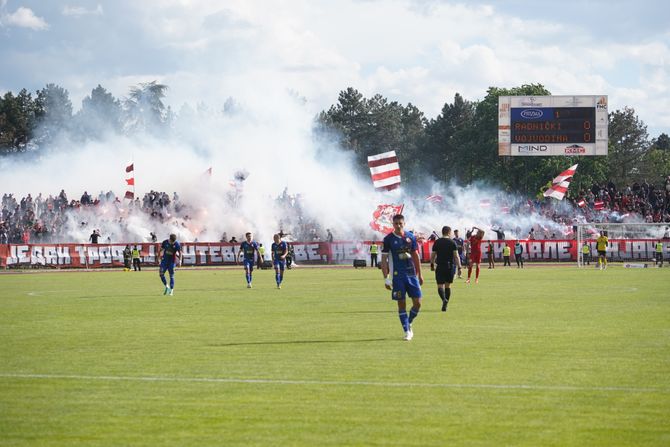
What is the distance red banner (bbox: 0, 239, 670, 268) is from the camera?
5809 centimetres

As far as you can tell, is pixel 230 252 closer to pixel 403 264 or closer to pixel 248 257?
pixel 248 257

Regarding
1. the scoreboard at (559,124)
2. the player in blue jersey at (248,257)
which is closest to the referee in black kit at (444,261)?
the player in blue jersey at (248,257)

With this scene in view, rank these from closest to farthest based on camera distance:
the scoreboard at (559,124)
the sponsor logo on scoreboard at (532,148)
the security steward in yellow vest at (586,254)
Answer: the scoreboard at (559,124) → the sponsor logo on scoreboard at (532,148) → the security steward in yellow vest at (586,254)

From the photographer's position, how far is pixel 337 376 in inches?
460

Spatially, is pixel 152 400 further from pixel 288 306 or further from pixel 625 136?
pixel 625 136

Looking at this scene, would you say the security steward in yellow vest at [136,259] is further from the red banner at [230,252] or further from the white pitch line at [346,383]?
the white pitch line at [346,383]

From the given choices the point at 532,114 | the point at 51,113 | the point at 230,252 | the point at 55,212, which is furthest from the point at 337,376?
the point at 51,113

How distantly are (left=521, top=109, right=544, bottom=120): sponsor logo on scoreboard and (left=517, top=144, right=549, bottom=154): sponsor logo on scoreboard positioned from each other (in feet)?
5.24

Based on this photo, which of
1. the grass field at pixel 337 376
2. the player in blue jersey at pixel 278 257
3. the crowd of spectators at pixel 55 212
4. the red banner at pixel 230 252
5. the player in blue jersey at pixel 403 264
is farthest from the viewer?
the crowd of spectators at pixel 55 212

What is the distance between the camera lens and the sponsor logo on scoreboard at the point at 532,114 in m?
53.2

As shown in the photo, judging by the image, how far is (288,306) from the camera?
77.6 feet

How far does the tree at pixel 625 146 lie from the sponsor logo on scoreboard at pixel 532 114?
70.0 metres

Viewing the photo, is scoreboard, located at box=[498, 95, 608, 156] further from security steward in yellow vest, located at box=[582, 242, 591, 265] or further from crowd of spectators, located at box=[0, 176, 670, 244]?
crowd of spectators, located at box=[0, 176, 670, 244]

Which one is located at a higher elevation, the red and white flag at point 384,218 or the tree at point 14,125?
the tree at point 14,125
